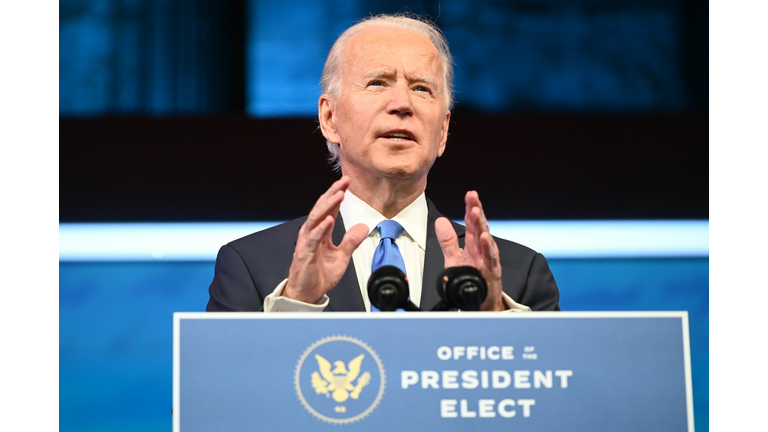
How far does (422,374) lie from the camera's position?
1.00 meters

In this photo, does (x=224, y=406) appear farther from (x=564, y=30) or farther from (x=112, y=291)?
(x=564, y=30)

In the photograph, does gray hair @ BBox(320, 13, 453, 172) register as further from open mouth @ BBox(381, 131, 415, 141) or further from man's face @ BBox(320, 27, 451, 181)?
open mouth @ BBox(381, 131, 415, 141)

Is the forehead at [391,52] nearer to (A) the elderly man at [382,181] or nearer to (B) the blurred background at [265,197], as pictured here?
(A) the elderly man at [382,181]

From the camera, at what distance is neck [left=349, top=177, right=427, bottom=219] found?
1.75 m

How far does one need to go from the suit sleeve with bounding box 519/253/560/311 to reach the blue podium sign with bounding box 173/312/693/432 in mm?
639

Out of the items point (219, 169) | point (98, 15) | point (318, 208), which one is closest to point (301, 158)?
point (219, 169)

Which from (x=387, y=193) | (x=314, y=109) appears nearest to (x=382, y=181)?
(x=387, y=193)

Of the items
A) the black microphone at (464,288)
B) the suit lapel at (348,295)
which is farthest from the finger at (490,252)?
the suit lapel at (348,295)

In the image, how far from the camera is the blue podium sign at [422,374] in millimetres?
987

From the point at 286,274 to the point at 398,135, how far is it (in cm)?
43

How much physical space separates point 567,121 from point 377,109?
1802 millimetres

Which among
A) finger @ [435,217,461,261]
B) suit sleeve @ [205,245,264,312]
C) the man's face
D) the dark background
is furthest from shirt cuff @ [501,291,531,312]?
the dark background

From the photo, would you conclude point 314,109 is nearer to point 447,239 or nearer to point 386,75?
point 386,75

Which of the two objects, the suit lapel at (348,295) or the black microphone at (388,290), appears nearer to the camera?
the black microphone at (388,290)
